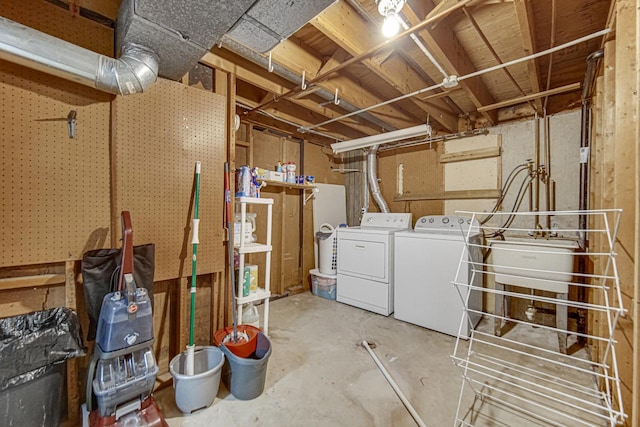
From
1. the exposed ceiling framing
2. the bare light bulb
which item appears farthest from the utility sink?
the bare light bulb

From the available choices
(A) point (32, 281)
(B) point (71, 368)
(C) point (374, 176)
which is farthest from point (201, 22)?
(C) point (374, 176)

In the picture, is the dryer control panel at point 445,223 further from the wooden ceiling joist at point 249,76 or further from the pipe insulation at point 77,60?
the pipe insulation at point 77,60

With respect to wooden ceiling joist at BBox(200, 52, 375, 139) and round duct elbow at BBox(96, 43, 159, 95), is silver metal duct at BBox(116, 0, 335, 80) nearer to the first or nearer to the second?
round duct elbow at BBox(96, 43, 159, 95)

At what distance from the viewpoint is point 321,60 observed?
89.8 inches

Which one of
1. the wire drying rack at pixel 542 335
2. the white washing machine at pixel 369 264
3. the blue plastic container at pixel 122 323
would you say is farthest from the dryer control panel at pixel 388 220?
the blue plastic container at pixel 122 323

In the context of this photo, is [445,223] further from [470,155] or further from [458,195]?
[470,155]

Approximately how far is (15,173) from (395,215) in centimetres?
329

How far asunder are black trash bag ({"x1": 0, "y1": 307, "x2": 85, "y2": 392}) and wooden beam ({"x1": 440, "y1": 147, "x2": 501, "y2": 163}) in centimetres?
376

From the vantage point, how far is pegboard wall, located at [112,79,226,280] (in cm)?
162

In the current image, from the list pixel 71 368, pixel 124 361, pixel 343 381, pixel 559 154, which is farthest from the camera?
pixel 559 154

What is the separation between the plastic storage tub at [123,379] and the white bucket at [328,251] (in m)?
2.42

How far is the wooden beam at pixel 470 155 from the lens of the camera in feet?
10.3

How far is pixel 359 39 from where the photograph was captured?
184 centimetres

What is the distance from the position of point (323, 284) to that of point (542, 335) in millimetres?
2342
